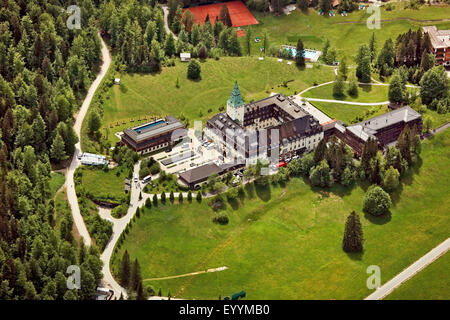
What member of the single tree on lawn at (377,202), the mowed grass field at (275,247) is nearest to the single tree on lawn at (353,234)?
the mowed grass field at (275,247)

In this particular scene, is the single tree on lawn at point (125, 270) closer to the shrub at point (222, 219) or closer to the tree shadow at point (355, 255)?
the shrub at point (222, 219)

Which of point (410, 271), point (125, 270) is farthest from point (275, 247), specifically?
point (125, 270)

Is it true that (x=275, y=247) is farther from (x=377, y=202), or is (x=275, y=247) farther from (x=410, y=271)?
(x=410, y=271)

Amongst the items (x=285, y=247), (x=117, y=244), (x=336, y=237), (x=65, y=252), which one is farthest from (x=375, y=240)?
(x=65, y=252)

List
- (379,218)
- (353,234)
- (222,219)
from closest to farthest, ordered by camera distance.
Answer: (353,234), (222,219), (379,218)

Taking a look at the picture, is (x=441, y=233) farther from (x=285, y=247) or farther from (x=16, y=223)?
(x=16, y=223)
